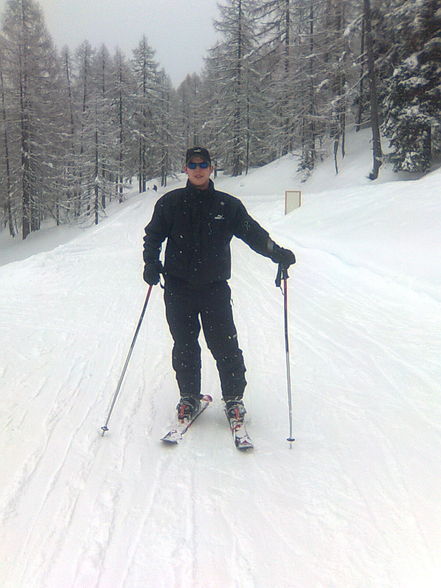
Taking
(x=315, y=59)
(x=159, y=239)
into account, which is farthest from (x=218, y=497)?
(x=315, y=59)

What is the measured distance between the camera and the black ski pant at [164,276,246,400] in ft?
11.0

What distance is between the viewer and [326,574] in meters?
2.04

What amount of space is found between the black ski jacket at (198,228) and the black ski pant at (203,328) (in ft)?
0.35

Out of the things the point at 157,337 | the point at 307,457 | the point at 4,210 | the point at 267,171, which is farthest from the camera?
the point at 267,171

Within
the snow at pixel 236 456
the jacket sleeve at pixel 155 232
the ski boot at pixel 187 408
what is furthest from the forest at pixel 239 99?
the ski boot at pixel 187 408

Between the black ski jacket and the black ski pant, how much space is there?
0.35ft

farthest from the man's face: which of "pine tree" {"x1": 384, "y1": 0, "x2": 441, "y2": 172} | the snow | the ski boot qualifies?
"pine tree" {"x1": 384, "y1": 0, "x2": 441, "y2": 172}

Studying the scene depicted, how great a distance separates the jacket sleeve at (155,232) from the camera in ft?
11.0

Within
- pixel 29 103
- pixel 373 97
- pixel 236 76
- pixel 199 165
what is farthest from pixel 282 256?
pixel 236 76

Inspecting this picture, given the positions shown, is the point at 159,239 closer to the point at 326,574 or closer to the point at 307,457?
the point at 307,457

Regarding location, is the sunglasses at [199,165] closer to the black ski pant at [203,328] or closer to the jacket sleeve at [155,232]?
the jacket sleeve at [155,232]

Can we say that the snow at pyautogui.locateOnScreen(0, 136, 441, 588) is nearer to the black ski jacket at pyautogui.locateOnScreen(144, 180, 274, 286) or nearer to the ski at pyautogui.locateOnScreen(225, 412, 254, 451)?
the ski at pyautogui.locateOnScreen(225, 412, 254, 451)

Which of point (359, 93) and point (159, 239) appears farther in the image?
point (359, 93)

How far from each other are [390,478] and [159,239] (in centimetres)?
230
